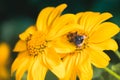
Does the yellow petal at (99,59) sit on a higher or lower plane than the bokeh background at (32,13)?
lower

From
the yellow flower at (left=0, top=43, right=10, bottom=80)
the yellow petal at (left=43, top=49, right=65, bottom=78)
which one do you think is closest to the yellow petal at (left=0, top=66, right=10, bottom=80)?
the yellow flower at (left=0, top=43, right=10, bottom=80)

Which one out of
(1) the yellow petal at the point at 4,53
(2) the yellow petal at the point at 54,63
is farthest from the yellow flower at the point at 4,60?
(2) the yellow petal at the point at 54,63

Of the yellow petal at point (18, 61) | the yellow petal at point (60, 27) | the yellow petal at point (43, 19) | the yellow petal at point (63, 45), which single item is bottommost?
the yellow petal at point (18, 61)

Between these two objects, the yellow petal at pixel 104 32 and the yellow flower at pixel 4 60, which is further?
the yellow flower at pixel 4 60

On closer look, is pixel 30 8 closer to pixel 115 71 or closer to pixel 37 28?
pixel 37 28

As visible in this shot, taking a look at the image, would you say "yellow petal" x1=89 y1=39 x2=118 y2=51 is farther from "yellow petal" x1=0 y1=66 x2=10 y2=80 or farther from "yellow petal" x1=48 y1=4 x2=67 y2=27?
"yellow petal" x1=0 y1=66 x2=10 y2=80

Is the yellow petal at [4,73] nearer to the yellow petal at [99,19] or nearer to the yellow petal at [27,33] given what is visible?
the yellow petal at [27,33]
